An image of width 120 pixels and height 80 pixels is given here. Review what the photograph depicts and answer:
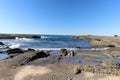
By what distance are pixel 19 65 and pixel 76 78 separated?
853 cm

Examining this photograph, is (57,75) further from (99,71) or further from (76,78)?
(99,71)

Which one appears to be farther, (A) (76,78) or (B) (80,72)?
(B) (80,72)

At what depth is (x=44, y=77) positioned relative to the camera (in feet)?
49.4

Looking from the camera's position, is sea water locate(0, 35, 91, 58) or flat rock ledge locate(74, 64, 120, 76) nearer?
flat rock ledge locate(74, 64, 120, 76)

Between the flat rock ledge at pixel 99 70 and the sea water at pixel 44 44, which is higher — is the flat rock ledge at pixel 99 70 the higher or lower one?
the higher one

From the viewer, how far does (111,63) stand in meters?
20.9

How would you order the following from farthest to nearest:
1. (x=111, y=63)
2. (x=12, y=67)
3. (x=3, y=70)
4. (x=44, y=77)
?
(x=111, y=63)
(x=12, y=67)
(x=3, y=70)
(x=44, y=77)

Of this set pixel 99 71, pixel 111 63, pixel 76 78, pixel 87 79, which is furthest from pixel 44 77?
pixel 111 63

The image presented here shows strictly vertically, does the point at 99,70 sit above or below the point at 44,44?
above

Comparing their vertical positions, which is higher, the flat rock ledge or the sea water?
the flat rock ledge

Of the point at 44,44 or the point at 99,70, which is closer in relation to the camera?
the point at 99,70

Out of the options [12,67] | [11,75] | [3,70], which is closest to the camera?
[11,75]

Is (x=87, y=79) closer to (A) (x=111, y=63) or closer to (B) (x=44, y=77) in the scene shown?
(B) (x=44, y=77)

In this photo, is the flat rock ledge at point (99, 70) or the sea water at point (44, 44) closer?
the flat rock ledge at point (99, 70)
